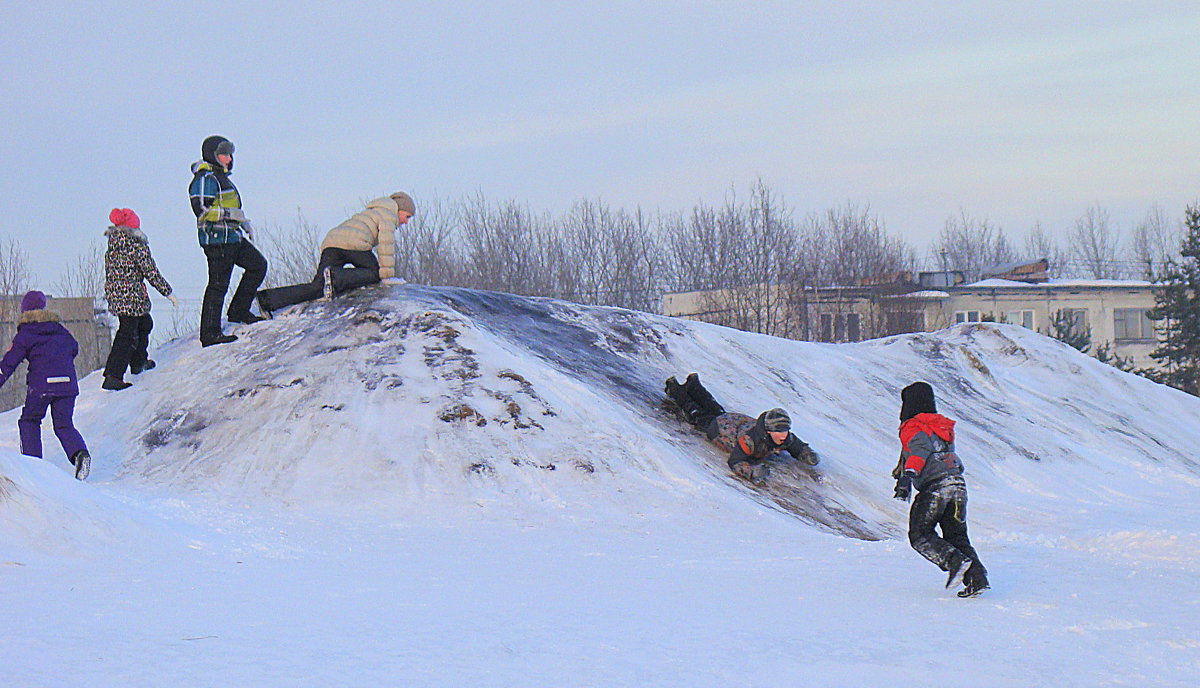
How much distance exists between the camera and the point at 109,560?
22.7 ft

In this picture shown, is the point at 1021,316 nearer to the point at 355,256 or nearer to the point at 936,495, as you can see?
the point at 355,256

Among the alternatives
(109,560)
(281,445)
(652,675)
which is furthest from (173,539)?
(652,675)

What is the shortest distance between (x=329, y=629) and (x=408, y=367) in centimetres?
667

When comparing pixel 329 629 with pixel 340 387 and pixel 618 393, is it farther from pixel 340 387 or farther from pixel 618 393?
pixel 618 393

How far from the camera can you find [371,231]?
14008 millimetres

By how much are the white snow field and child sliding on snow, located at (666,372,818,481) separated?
0.20 meters

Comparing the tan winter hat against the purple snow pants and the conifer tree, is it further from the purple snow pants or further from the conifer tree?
the conifer tree

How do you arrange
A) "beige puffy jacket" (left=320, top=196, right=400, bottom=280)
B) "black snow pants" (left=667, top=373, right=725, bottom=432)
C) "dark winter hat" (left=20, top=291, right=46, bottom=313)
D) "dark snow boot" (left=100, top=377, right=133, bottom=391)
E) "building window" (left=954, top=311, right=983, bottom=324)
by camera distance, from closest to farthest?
1. "dark winter hat" (left=20, top=291, right=46, bottom=313)
2. "dark snow boot" (left=100, top=377, right=133, bottom=391)
3. "black snow pants" (left=667, top=373, right=725, bottom=432)
4. "beige puffy jacket" (left=320, top=196, right=400, bottom=280)
5. "building window" (left=954, top=311, right=983, bottom=324)

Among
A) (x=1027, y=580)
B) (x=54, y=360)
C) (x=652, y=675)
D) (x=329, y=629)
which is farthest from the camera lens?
(x=54, y=360)

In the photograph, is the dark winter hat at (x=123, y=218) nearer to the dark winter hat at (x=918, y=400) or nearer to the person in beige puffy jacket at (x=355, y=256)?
the person in beige puffy jacket at (x=355, y=256)

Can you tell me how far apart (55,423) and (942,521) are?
7.42 meters

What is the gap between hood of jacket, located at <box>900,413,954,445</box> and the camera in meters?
7.28

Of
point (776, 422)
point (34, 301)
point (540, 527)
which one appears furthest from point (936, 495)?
point (34, 301)

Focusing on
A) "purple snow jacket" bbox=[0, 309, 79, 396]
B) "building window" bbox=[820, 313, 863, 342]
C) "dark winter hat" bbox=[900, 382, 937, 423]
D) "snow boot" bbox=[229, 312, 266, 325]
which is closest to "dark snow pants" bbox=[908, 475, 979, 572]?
"dark winter hat" bbox=[900, 382, 937, 423]
